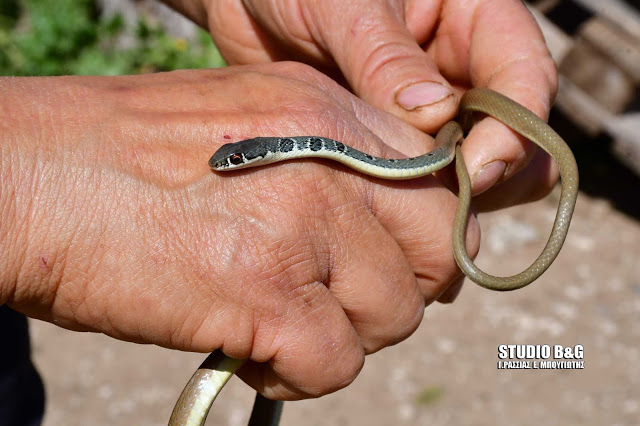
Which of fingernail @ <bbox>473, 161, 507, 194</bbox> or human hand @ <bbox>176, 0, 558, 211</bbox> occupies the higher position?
human hand @ <bbox>176, 0, 558, 211</bbox>

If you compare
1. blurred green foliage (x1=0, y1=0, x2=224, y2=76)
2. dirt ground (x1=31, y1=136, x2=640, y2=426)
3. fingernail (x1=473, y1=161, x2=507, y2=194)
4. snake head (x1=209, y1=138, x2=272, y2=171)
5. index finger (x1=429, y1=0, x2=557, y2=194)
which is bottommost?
dirt ground (x1=31, y1=136, x2=640, y2=426)

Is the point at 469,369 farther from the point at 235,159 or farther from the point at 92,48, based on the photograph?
the point at 92,48

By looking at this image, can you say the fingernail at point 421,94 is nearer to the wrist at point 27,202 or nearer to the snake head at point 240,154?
the snake head at point 240,154

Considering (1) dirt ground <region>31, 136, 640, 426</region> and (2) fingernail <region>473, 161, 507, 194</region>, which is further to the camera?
(1) dirt ground <region>31, 136, 640, 426</region>

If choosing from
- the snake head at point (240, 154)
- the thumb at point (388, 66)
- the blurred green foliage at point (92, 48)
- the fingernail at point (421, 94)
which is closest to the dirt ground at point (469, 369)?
the thumb at point (388, 66)

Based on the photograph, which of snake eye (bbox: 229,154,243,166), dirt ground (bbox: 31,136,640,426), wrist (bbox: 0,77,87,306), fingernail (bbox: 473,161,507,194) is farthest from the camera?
dirt ground (bbox: 31,136,640,426)

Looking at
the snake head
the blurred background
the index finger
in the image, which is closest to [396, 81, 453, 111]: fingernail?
the index finger

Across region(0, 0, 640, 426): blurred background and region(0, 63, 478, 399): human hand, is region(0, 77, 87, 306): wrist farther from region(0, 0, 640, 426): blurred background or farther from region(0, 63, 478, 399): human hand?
region(0, 0, 640, 426): blurred background

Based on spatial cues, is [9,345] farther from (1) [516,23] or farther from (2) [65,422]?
(1) [516,23]
